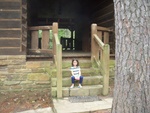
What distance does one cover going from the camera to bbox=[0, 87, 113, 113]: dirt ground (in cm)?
469

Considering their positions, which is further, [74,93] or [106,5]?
[106,5]

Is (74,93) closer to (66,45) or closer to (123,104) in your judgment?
(123,104)

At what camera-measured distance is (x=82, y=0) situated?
9383 mm

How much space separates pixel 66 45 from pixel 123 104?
10.2 meters

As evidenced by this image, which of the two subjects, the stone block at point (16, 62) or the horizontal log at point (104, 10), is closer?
the stone block at point (16, 62)

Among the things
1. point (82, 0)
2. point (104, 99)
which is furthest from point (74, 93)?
point (82, 0)

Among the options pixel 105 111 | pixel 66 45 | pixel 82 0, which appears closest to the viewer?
pixel 105 111

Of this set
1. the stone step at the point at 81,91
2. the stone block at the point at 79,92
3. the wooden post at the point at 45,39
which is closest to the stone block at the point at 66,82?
the stone step at the point at 81,91

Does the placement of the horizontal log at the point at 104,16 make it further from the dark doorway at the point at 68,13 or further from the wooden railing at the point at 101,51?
the wooden railing at the point at 101,51

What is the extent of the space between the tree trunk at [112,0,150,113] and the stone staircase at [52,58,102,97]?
2.33 m

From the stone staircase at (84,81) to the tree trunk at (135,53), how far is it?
233cm

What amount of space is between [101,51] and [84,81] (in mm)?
836

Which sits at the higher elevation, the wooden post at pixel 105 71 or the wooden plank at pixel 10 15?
the wooden plank at pixel 10 15

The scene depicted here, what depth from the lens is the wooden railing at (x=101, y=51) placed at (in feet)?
16.0
